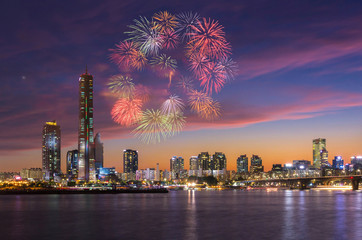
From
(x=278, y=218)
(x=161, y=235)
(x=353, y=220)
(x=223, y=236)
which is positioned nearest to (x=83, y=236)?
(x=161, y=235)

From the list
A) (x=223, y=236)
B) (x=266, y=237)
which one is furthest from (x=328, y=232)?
(x=223, y=236)

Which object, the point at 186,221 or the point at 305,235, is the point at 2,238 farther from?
the point at 305,235

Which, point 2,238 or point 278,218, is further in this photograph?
point 278,218

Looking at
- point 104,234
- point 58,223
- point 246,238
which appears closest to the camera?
point 246,238

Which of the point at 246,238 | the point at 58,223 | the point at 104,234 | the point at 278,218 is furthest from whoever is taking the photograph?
the point at 278,218

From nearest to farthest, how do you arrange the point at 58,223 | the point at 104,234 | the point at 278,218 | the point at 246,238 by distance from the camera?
the point at 246,238, the point at 104,234, the point at 58,223, the point at 278,218

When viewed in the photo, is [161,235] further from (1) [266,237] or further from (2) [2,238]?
(2) [2,238]

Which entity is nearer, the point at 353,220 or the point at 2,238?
the point at 2,238
